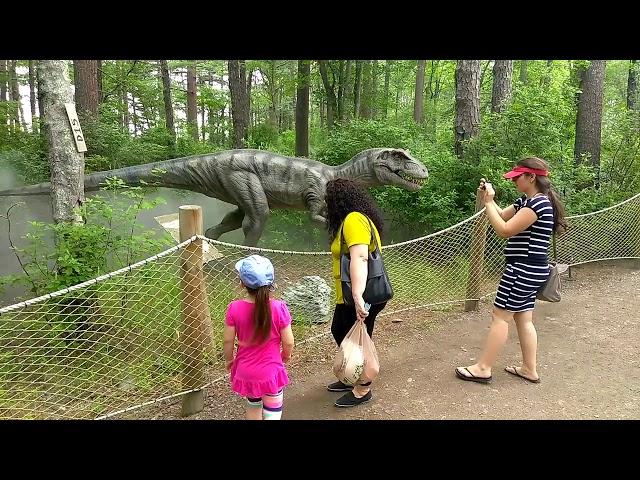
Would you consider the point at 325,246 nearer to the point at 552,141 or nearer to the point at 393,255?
the point at 393,255

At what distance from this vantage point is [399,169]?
5.82 meters

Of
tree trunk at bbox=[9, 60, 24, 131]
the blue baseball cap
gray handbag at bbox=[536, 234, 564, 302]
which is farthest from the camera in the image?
tree trunk at bbox=[9, 60, 24, 131]

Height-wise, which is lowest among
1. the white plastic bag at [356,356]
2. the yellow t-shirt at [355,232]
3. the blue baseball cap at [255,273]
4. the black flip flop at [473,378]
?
the black flip flop at [473,378]

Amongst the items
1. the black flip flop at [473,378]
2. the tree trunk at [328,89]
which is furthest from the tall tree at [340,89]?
the black flip flop at [473,378]

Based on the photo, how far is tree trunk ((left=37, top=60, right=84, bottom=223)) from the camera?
4.04m

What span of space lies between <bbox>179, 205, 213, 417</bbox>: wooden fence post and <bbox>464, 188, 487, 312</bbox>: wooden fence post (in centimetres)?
283

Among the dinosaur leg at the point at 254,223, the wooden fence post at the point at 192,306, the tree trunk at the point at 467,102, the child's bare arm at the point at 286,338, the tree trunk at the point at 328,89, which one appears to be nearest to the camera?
the child's bare arm at the point at 286,338

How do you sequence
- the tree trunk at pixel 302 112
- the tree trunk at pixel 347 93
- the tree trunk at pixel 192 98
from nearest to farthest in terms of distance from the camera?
the tree trunk at pixel 302 112 < the tree trunk at pixel 347 93 < the tree trunk at pixel 192 98

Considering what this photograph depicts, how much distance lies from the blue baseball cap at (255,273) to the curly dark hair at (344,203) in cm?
72

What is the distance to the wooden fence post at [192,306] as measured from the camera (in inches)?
120

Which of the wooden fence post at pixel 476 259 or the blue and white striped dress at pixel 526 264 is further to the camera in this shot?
the wooden fence post at pixel 476 259

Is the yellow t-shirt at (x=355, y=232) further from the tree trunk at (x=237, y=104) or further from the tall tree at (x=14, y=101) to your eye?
the tall tree at (x=14, y=101)

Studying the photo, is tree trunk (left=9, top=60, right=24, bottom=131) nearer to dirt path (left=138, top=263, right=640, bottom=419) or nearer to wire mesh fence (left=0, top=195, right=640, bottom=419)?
wire mesh fence (left=0, top=195, right=640, bottom=419)

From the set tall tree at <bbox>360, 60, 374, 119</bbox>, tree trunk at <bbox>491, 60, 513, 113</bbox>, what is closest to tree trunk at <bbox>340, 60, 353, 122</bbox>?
tall tree at <bbox>360, 60, 374, 119</bbox>
